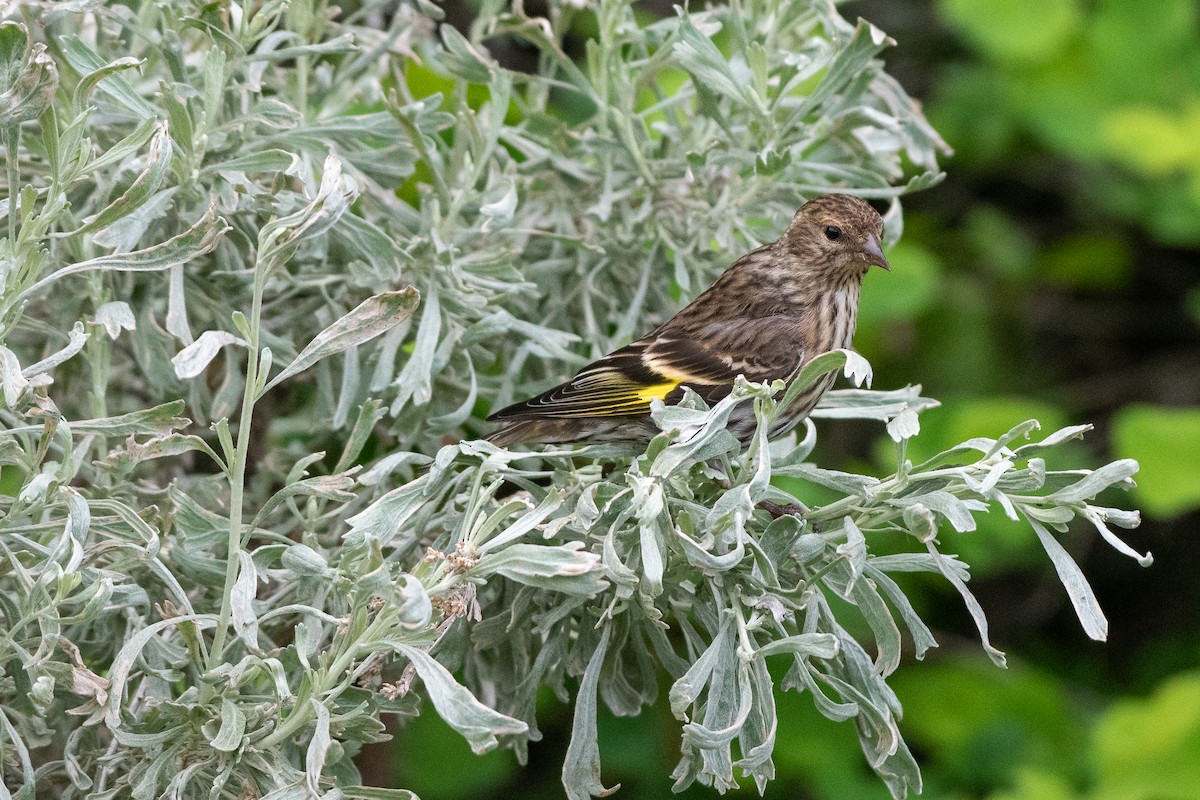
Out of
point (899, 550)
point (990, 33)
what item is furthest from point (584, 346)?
point (990, 33)

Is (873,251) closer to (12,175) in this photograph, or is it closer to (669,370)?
(669,370)

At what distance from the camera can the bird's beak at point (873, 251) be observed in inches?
86.7

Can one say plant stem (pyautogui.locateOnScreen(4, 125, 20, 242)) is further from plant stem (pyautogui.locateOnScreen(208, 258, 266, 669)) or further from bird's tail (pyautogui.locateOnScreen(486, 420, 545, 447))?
bird's tail (pyautogui.locateOnScreen(486, 420, 545, 447))

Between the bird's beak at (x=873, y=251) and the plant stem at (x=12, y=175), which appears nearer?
the plant stem at (x=12, y=175)

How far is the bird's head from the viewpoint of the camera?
2.23 meters

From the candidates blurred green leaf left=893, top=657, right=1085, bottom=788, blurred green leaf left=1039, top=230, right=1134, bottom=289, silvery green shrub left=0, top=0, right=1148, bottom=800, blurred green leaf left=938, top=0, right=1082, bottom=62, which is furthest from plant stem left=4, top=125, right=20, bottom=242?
blurred green leaf left=1039, top=230, right=1134, bottom=289

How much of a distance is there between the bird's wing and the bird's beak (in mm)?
190

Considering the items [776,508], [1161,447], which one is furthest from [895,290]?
[776,508]

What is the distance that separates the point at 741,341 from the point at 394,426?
0.73m

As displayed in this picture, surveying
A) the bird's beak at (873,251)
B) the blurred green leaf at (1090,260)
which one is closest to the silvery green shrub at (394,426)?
the bird's beak at (873,251)

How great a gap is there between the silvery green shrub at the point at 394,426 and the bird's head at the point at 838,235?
17cm

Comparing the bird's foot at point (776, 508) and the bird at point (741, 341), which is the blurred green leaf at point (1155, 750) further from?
the bird's foot at point (776, 508)

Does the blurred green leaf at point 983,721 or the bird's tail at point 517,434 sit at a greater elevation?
the bird's tail at point 517,434

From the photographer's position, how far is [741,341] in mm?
2279
